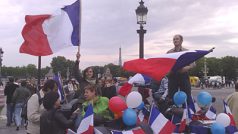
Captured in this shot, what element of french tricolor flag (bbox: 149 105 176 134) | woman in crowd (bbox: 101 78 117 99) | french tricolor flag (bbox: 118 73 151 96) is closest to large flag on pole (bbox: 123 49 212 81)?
french tricolor flag (bbox: 149 105 176 134)

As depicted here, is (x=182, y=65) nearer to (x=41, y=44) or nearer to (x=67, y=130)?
(x=67, y=130)

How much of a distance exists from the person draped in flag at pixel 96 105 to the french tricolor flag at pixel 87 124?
37 centimetres

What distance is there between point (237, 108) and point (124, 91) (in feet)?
8.21

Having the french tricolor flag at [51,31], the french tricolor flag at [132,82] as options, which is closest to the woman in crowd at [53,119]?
the french tricolor flag at [132,82]

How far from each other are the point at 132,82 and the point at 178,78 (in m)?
0.95

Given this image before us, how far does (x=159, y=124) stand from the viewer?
6590 mm

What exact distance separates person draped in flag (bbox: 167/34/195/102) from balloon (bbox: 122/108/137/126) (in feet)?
5.87

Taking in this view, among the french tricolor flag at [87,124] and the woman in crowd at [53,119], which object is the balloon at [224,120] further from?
the woman in crowd at [53,119]

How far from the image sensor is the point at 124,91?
8.00m

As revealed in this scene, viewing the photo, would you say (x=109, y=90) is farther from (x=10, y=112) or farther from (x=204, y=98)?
(x=10, y=112)

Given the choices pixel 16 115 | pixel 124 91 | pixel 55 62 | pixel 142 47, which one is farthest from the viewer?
pixel 55 62

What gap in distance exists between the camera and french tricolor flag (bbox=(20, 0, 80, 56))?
390 inches

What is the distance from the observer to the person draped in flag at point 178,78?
25.8 ft

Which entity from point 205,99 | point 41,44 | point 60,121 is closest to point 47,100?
point 60,121
